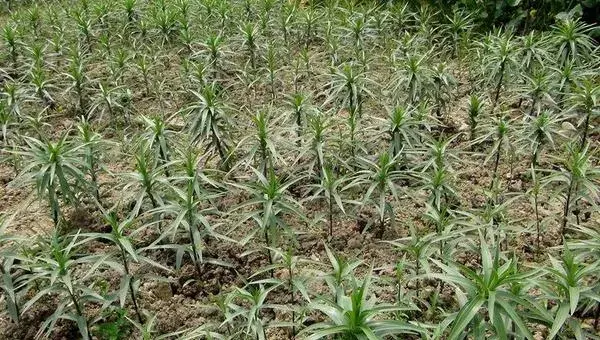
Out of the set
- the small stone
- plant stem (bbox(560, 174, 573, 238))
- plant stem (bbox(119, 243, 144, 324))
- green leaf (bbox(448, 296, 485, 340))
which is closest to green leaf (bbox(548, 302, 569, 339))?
green leaf (bbox(448, 296, 485, 340))

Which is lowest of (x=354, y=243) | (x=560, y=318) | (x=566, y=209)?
(x=354, y=243)

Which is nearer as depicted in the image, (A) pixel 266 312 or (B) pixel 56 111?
(A) pixel 266 312

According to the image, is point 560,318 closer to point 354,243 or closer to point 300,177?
point 354,243

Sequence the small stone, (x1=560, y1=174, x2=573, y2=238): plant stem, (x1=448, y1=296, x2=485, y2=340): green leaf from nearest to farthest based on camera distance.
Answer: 1. (x1=448, y1=296, x2=485, y2=340): green leaf
2. (x1=560, y1=174, x2=573, y2=238): plant stem
3. the small stone

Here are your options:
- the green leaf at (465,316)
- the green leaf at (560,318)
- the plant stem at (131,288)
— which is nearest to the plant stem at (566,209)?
the green leaf at (560,318)

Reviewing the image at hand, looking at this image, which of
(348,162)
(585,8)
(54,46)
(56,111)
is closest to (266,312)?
(348,162)

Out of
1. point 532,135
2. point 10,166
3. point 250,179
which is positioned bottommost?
point 10,166

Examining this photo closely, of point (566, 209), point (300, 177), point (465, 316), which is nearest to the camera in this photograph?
point (465, 316)

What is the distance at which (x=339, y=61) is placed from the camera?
4.71 m

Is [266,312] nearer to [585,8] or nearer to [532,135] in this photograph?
[532,135]

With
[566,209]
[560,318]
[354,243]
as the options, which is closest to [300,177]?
[354,243]

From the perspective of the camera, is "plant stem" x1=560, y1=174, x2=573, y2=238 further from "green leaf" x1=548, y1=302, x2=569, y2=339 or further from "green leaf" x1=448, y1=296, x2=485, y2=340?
"green leaf" x1=448, y1=296, x2=485, y2=340

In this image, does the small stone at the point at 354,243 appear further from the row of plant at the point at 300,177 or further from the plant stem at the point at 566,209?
the plant stem at the point at 566,209

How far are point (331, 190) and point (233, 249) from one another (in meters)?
0.56
